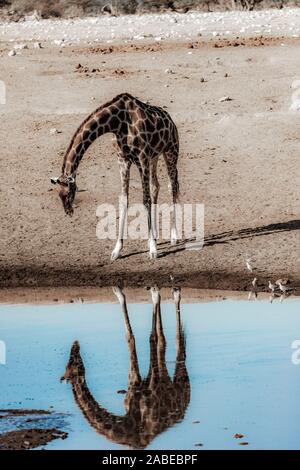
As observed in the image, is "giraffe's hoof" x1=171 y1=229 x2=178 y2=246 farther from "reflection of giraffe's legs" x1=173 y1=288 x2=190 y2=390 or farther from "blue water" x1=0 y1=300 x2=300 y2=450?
"blue water" x1=0 y1=300 x2=300 y2=450

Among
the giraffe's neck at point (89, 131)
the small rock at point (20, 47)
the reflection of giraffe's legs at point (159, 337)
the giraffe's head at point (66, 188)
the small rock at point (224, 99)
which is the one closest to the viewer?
the reflection of giraffe's legs at point (159, 337)

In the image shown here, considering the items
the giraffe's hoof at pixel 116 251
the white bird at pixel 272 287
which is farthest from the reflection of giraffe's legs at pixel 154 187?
the white bird at pixel 272 287

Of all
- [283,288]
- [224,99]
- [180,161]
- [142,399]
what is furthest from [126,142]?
[224,99]

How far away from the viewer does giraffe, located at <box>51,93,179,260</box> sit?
62.4 feet

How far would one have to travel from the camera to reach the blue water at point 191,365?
1230 cm

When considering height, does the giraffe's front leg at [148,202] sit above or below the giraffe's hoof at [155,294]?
above

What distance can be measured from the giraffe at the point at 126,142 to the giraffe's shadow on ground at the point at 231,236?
187 mm

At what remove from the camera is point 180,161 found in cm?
2516

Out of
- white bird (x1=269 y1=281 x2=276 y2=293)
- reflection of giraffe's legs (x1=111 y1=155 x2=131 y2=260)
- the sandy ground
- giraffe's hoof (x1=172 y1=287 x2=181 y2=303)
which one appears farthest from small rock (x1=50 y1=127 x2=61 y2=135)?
white bird (x1=269 y1=281 x2=276 y2=293)

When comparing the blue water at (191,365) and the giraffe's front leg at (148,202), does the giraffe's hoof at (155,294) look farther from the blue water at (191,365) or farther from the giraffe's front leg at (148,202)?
the giraffe's front leg at (148,202)

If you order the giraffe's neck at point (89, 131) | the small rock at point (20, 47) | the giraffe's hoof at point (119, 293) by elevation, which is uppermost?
the giraffe's neck at point (89, 131)

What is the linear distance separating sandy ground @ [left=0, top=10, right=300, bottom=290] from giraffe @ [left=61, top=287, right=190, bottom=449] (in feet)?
12.1

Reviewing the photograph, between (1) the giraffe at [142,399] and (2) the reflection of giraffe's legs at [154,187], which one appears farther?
(2) the reflection of giraffe's legs at [154,187]

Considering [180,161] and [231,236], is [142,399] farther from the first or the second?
[180,161]
